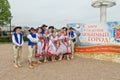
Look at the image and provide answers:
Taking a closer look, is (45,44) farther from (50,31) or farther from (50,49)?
(50,31)

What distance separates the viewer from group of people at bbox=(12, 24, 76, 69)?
8555 mm

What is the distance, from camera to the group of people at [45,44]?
855cm

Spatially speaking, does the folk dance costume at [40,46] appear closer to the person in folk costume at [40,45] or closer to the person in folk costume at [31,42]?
the person in folk costume at [40,45]

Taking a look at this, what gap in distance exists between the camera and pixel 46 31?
31.6ft

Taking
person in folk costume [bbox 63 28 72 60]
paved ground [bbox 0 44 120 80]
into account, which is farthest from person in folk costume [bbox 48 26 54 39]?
paved ground [bbox 0 44 120 80]

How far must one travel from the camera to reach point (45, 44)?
31.8 feet

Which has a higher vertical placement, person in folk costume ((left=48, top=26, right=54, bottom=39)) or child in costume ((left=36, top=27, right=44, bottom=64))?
person in folk costume ((left=48, top=26, right=54, bottom=39))

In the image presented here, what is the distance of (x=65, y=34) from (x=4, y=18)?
2518cm

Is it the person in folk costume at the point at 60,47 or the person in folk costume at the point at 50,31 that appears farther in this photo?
the person in folk costume at the point at 60,47

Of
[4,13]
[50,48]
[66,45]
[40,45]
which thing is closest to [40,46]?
[40,45]

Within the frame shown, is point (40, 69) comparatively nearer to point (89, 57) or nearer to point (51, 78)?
point (51, 78)

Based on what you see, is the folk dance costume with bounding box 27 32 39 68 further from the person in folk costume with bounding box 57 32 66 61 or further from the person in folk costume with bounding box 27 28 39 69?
the person in folk costume with bounding box 57 32 66 61

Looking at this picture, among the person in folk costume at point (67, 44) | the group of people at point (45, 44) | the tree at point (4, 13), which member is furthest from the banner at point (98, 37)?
the tree at point (4, 13)

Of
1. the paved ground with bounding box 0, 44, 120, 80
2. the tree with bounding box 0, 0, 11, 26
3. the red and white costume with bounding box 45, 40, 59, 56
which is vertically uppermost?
the tree with bounding box 0, 0, 11, 26
